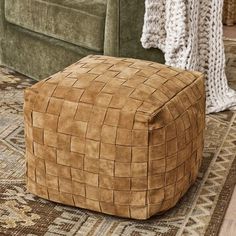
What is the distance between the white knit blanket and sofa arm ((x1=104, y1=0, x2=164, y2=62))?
0.13 ft

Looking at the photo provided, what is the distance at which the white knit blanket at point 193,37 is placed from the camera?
7.54 ft

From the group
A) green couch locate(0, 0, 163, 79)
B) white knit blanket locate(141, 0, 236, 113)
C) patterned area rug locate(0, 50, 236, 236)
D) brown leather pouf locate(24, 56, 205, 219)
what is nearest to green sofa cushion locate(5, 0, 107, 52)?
→ green couch locate(0, 0, 163, 79)

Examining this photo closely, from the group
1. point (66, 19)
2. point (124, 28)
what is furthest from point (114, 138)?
point (66, 19)

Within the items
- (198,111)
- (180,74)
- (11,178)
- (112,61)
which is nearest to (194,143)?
(198,111)

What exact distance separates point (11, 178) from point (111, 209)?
44 cm

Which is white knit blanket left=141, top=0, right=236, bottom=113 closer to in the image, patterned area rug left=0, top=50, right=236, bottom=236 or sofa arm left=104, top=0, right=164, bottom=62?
sofa arm left=104, top=0, right=164, bottom=62

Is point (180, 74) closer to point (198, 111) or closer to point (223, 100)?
point (198, 111)

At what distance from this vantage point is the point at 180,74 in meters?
1.81

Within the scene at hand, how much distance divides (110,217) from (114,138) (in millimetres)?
277

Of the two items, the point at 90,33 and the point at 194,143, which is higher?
the point at 90,33

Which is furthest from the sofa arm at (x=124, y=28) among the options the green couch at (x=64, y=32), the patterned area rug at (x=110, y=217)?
the patterned area rug at (x=110, y=217)

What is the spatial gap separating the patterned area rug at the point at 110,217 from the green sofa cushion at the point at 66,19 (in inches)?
20.7

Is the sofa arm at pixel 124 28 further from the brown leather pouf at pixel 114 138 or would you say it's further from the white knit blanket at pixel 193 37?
the brown leather pouf at pixel 114 138

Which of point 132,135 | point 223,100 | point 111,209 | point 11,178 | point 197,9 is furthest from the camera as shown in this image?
point 223,100
